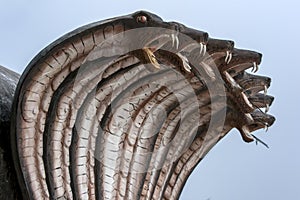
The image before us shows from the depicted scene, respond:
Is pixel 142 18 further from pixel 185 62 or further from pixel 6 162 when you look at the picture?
pixel 6 162

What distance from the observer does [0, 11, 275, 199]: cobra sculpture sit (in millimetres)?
1005

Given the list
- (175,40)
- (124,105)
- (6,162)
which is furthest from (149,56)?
(6,162)

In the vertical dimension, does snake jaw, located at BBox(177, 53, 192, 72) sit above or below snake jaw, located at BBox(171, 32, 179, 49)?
below

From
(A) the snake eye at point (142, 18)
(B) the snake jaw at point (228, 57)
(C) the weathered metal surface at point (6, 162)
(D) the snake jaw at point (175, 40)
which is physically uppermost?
(A) the snake eye at point (142, 18)

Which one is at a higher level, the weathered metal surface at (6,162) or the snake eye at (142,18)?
the snake eye at (142,18)

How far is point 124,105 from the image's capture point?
115cm

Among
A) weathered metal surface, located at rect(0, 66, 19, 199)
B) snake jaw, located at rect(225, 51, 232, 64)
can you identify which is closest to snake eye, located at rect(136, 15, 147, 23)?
snake jaw, located at rect(225, 51, 232, 64)

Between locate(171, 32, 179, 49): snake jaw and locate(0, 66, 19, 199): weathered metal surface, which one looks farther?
locate(0, 66, 19, 199): weathered metal surface

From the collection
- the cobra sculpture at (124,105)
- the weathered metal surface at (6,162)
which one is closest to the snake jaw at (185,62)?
the cobra sculpture at (124,105)

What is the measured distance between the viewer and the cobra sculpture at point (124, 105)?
3.30 feet

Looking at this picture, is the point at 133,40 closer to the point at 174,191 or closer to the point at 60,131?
the point at 60,131

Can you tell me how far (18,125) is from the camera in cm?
104

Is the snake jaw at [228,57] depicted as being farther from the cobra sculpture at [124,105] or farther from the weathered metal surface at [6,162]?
the weathered metal surface at [6,162]

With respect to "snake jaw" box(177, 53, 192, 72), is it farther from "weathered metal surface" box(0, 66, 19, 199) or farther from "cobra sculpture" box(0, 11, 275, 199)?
"weathered metal surface" box(0, 66, 19, 199)
